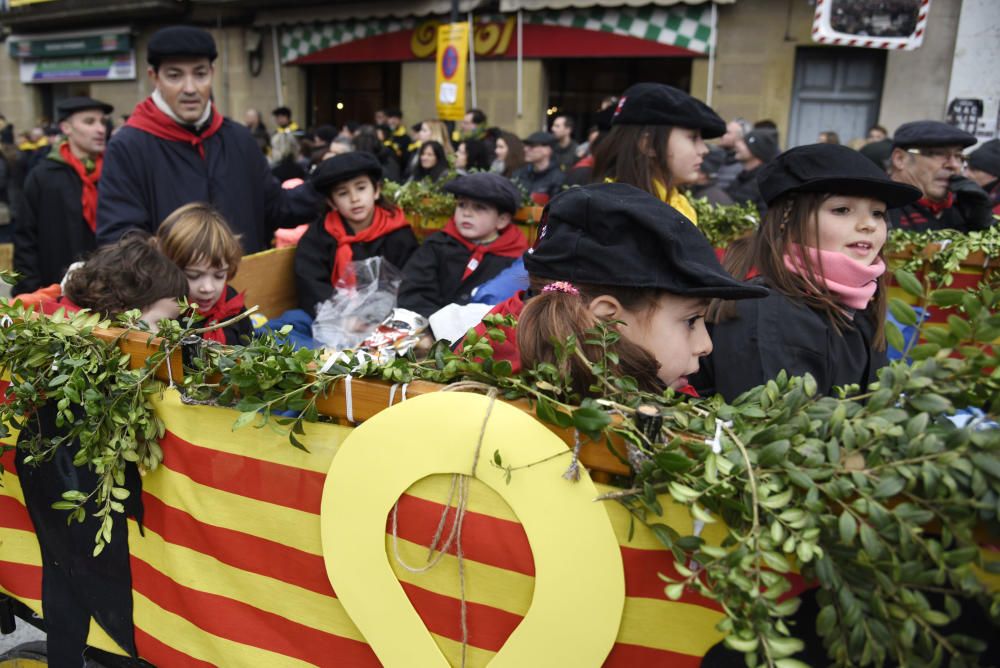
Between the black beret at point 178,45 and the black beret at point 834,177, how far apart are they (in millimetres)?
2318

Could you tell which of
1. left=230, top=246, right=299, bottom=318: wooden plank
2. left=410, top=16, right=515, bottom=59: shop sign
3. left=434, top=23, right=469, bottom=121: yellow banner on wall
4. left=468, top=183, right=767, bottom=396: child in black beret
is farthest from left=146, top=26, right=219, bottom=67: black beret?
left=410, top=16, right=515, bottom=59: shop sign

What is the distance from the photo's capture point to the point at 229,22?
51.6ft

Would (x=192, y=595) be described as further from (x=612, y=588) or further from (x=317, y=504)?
(x=612, y=588)

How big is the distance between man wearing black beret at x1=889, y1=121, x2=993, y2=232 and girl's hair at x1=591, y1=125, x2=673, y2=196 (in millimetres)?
2364

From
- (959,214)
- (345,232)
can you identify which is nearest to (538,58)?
(959,214)

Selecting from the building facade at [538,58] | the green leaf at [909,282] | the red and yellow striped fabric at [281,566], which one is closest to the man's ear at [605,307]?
the red and yellow striped fabric at [281,566]

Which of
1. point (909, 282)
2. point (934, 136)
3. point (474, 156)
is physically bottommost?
point (474, 156)

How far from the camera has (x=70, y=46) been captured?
1888 cm

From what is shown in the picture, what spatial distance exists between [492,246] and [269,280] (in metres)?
1.08

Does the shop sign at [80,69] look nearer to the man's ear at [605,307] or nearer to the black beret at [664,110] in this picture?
the black beret at [664,110]

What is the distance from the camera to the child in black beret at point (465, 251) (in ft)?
11.8

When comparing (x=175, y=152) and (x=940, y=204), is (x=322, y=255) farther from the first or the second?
(x=940, y=204)

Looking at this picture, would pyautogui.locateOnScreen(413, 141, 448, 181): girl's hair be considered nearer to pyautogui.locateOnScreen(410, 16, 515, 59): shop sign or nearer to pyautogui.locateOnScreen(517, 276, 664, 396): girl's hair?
pyautogui.locateOnScreen(410, 16, 515, 59): shop sign

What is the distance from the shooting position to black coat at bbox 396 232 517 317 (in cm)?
358
